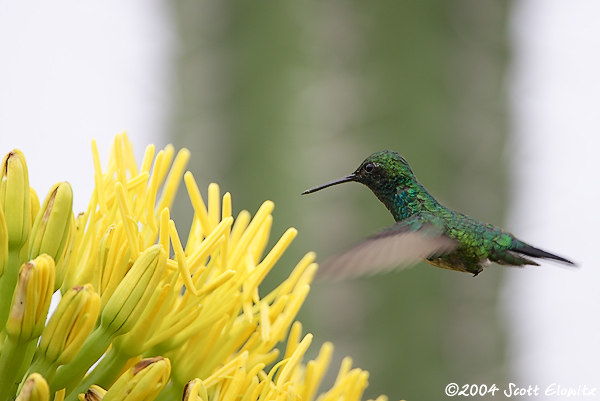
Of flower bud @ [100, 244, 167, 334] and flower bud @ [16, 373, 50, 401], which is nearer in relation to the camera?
flower bud @ [16, 373, 50, 401]

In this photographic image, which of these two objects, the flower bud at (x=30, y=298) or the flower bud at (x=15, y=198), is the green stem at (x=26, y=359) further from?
the flower bud at (x=15, y=198)

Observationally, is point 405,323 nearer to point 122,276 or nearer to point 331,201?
point 331,201

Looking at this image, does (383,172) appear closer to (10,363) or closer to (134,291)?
(134,291)

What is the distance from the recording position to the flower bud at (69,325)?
100 cm

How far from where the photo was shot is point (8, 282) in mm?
1065

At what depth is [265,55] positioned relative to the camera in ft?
8.04

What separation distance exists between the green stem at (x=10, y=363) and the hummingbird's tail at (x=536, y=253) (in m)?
0.82

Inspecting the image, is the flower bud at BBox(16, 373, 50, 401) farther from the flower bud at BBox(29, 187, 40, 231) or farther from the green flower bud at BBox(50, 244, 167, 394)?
the flower bud at BBox(29, 187, 40, 231)

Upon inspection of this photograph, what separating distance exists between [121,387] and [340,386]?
0.40 m

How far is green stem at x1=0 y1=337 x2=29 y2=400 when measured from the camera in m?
0.99

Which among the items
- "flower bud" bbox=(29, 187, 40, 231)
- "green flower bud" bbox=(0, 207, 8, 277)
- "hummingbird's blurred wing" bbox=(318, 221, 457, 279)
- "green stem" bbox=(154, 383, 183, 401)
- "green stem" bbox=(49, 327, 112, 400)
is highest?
"hummingbird's blurred wing" bbox=(318, 221, 457, 279)

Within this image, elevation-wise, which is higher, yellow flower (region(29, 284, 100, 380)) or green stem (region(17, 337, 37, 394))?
yellow flower (region(29, 284, 100, 380))

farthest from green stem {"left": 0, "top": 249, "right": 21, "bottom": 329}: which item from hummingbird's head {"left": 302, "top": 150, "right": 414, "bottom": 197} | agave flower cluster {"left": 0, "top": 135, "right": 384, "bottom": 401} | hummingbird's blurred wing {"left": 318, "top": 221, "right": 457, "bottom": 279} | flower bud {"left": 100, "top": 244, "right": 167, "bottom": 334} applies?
hummingbird's head {"left": 302, "top": 150, "right": 414, "bottom": 197}

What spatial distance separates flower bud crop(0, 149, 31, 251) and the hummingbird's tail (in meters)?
0.82
